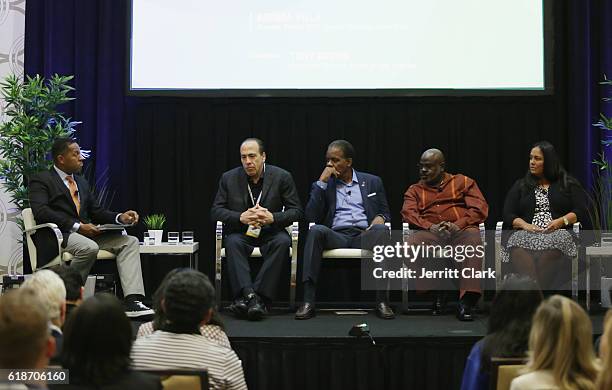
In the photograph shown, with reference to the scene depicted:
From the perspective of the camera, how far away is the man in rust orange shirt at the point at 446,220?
514 cm

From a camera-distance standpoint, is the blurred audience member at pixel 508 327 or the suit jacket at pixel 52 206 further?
the suit jacket at pixel 52 206

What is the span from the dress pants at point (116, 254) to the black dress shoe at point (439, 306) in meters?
1.92

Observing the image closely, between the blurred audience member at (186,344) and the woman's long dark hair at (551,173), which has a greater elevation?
the woman's long dark hair at (551,173)

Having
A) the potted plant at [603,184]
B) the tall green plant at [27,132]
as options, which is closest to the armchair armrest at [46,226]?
the tall green plant at [27,132]

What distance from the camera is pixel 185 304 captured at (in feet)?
8.30

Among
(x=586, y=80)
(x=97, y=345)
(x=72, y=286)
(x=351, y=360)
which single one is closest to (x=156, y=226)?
(x=351, y=360)

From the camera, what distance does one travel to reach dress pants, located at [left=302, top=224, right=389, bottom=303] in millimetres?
5172

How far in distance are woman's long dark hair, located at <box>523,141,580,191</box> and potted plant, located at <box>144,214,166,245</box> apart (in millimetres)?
2568

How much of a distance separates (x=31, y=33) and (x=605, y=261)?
472 cm

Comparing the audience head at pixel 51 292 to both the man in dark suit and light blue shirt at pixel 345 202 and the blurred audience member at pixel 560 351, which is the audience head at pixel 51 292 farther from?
the man in dark suit and light blue shirt at pixel 345 202

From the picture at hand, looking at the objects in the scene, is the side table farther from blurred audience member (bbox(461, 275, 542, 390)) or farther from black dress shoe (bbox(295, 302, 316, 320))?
blurred audience member (bbox(461, 275, 542, 390))

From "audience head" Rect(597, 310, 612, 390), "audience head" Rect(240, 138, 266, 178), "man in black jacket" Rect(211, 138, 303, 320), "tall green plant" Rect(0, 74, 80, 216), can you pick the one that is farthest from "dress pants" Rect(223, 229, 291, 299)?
"audience head" Rect(597, 310, 612, 390)

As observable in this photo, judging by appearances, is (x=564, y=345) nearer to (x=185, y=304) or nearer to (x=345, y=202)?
(x=185, y=304)

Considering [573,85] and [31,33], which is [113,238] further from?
[573,85]
